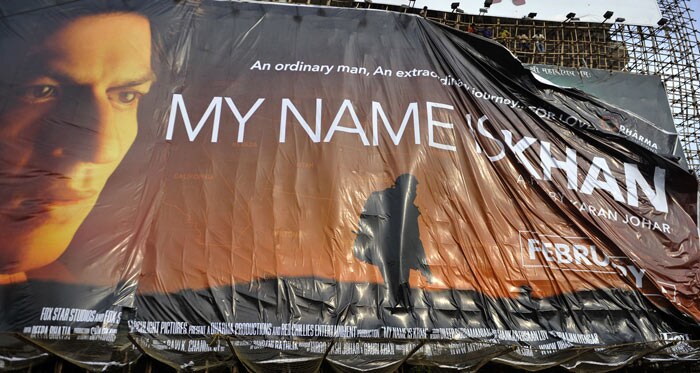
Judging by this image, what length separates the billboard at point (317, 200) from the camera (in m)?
7.00

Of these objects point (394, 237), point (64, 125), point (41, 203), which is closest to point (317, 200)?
point (394, 237)

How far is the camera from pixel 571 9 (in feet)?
40.7

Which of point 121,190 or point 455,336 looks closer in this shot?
point 455,336

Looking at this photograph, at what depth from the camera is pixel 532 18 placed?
1223 centimetres

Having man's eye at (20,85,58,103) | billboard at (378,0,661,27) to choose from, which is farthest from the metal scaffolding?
man's eye at (20,85,58,103)

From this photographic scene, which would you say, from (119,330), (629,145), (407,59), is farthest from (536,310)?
(119,330)

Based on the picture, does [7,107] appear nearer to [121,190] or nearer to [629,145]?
[121,190]

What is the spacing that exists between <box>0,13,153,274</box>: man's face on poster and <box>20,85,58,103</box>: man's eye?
Answer: 0.6 inches

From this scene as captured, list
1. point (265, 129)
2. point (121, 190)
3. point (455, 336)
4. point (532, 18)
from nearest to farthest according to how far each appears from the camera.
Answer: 1. point (455, 336)
2. point (121, 190)
3. point (265, 129)
4. point (532, 18)

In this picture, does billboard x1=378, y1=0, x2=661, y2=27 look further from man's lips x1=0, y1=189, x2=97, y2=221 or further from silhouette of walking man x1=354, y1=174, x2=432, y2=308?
man's lips x1=0, y1=189, x2=97, y2=221

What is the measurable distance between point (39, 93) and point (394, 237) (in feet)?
19.3

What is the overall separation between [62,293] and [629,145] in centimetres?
920

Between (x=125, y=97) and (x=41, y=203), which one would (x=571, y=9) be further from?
(x=41, y=203)

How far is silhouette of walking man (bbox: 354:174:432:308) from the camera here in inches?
299
